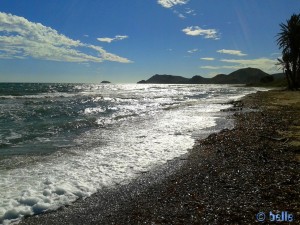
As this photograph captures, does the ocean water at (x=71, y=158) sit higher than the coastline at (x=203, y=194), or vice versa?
the coastline at (x=203, y=194)

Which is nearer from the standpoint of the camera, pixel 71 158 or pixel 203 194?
pixel 203 194

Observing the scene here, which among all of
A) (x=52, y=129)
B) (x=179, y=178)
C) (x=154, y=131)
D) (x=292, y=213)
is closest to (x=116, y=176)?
(x=179, y=178)

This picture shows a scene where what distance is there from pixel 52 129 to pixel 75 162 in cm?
971

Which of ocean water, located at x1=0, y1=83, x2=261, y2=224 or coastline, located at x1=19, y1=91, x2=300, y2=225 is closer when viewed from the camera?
coastline, located at x1=19, y1=91, x2=300, y2=225

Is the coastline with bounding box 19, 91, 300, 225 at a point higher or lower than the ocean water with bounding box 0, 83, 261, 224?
higher

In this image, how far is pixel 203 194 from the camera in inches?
285

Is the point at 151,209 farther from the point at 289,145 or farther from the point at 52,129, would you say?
the point at 52,129

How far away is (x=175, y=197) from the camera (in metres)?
7.20

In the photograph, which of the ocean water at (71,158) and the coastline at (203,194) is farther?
the ocean water at (71,158)

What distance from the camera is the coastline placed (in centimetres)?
622

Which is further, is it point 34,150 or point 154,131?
point 154,131

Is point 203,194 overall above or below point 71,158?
above

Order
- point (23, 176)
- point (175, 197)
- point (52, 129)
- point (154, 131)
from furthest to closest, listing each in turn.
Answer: point (52, 129) → point (154, 131) → point (23, 176) → point (175, 197)

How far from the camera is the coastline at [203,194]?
6.22 m
